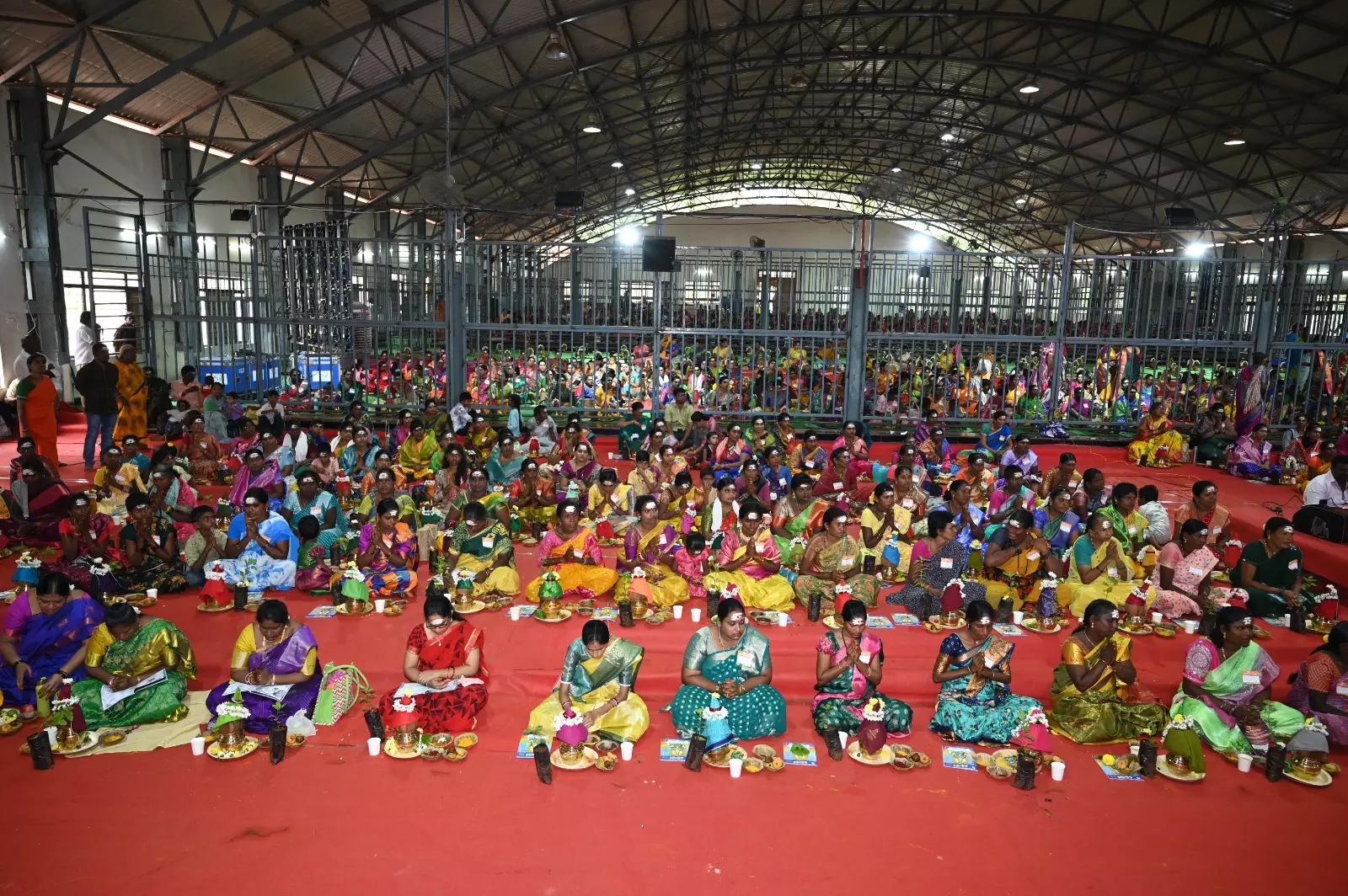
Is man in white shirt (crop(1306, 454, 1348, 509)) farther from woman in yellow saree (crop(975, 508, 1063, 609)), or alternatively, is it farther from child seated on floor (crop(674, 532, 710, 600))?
child seated on floor (crop(674, 532, 710, 600))

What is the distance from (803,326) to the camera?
1317cm

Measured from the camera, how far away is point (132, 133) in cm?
1681

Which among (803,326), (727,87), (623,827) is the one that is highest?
(727,87)

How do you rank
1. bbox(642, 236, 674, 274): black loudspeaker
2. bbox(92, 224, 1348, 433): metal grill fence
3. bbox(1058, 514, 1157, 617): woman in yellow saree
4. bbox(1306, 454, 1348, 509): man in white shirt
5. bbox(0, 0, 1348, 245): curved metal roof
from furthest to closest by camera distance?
1. bbox(0, 0, 1348, 245): curved metal roof
2. bbox(92, 224, 1348, 433): metal grill fence
3. bbox(642, 236, 674, 274): black loudspeaker
4. bbox(1306, 454, 1348, 509): man in white shirt
5. bbox(1058, 514, 1157, 617): woman in yellow saree

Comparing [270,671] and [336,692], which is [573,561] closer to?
[336,692]

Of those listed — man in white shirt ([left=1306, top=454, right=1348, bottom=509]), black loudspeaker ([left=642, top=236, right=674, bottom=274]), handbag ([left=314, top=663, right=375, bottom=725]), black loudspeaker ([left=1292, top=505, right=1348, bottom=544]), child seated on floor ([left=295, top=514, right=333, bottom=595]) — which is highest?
black loudspeaker ([left=642, top=236, right=674, bottom=274])

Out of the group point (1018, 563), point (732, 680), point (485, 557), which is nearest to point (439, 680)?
point (732, 680)

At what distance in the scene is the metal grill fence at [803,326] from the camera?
42.2 ft

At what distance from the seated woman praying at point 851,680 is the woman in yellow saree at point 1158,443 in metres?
9.21

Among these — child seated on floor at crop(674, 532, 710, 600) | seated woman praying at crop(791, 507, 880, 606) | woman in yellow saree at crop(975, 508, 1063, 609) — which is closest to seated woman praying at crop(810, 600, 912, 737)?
seated woman praying at crop(791, 507, 880, 606)

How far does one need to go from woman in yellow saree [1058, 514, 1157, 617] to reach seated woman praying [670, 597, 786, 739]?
2.81 m

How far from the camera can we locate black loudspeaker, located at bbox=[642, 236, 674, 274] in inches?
483

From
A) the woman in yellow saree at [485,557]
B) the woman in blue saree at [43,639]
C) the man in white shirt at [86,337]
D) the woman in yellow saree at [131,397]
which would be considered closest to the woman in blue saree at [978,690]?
the woman in yellow saree at [485,557]

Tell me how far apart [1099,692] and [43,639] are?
19.8 feet
